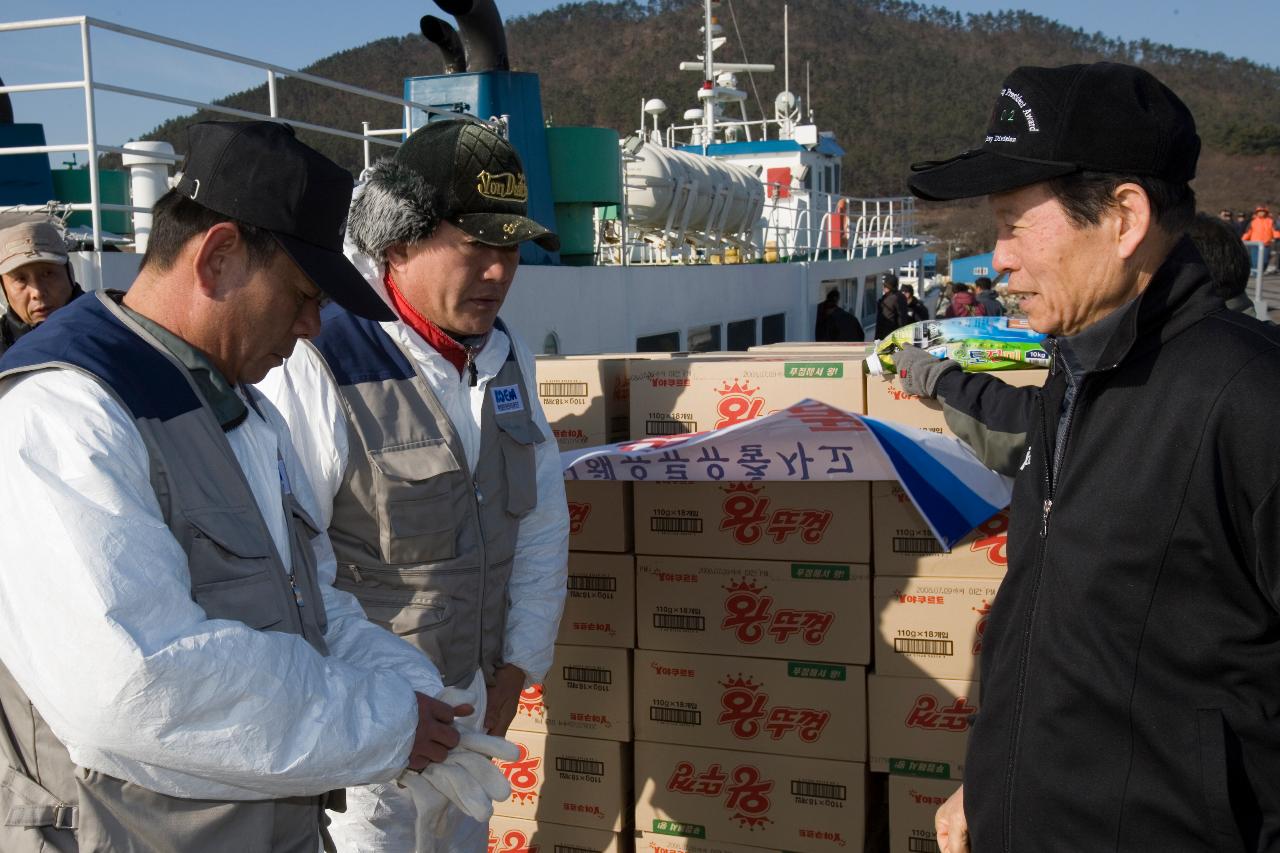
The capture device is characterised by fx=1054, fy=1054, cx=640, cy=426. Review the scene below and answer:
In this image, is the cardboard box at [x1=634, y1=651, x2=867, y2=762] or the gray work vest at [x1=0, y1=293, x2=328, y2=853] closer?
the gray work vest at [x1=0, y1=293, x2=328, y2=853]

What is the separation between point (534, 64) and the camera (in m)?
118

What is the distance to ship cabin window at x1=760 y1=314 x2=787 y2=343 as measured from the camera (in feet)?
43.0

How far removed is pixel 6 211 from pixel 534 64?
120388 millimetres

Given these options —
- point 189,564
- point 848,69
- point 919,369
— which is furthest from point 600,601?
point 848,69

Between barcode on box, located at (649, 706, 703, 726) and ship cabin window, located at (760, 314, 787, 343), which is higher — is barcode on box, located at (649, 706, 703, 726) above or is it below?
below

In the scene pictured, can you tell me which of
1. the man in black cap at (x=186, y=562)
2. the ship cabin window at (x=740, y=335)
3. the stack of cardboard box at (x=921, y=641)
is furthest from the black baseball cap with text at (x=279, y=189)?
the ship cabin window at (x=740, y=335)

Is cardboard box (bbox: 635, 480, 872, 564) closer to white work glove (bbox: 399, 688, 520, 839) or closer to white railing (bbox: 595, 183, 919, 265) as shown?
white work glove (bbox: 399, 688, 520, 839)

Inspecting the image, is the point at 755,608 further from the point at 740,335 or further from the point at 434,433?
the point at 740,335

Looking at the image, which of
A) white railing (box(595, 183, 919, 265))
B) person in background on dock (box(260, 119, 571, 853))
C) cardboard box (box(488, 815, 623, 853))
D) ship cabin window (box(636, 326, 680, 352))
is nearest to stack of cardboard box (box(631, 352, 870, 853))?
cardboard box (box(488, 815, 623, 853))

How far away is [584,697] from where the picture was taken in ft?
10.6

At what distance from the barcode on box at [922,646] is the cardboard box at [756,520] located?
0.26 meters

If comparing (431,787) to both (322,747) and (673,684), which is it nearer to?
(322,747)

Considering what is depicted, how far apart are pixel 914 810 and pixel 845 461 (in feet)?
3.46

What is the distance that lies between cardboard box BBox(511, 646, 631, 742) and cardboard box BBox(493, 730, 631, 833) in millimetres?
40
